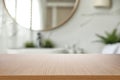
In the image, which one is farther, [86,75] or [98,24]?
[98,24]

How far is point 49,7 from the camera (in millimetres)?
2947

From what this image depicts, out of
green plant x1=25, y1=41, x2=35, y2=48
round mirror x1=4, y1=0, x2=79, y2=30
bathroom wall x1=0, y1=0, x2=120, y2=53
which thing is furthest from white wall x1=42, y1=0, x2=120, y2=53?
green plant x1=25, y1=41, x2=35, y2=48

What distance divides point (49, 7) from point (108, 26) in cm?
82

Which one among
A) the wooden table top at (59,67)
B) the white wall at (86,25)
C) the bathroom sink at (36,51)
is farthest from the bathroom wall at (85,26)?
the wooden table top at (59,67)

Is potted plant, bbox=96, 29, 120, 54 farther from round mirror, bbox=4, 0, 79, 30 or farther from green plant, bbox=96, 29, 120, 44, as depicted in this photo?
round mirror, bbox=4, 0, 79, 30

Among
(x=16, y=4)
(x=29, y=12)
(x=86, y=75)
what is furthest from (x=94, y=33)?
(x=86, y=75)

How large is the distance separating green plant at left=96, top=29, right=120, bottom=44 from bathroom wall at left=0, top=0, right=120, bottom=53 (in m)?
0.08

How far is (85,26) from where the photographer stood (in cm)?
304

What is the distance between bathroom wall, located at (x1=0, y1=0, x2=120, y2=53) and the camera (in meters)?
3.04

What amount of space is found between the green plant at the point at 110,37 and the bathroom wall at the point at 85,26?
0.08 m

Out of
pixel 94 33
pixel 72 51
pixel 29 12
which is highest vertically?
pixel 29 12

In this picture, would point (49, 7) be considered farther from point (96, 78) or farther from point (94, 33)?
point (96, 78)

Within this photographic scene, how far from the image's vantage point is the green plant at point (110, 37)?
2879 millimetres

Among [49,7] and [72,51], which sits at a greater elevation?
[49,7]
